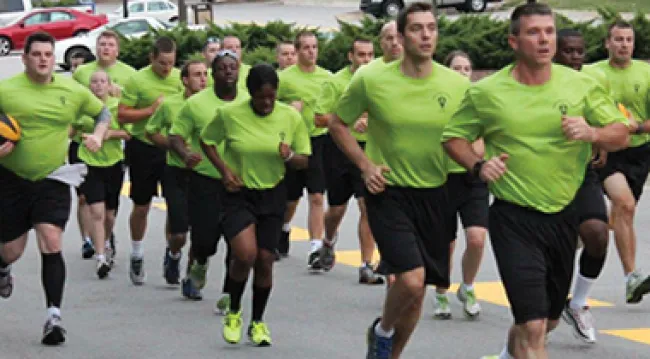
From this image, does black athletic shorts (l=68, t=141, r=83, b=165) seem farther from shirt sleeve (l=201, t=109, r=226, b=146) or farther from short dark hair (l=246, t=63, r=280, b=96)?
short dark hair (l=246, t=63, r=280, b=96)

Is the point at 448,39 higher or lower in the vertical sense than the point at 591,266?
lower

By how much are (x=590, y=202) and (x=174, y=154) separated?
3991mm

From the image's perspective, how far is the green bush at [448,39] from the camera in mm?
25750

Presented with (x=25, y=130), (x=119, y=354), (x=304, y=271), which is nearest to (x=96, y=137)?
(x=25, y=130)

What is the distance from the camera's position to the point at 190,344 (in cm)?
1118

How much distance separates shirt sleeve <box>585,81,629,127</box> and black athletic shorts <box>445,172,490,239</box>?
3206 mm

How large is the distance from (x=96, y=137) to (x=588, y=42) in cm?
1556

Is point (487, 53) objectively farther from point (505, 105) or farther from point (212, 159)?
point (505, 105)

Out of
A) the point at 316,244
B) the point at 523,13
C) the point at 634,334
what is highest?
the point at 523,13

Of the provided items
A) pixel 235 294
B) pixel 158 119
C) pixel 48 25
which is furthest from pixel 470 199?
pixel 48 25

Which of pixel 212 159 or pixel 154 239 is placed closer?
pixel 212 159

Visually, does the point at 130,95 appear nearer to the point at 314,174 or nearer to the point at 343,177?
the point at 314,174

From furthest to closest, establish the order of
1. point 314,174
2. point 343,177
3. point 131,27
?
point 131,27 < point 314,174 < point 343,177

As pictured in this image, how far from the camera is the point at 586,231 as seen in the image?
34.1 ft
